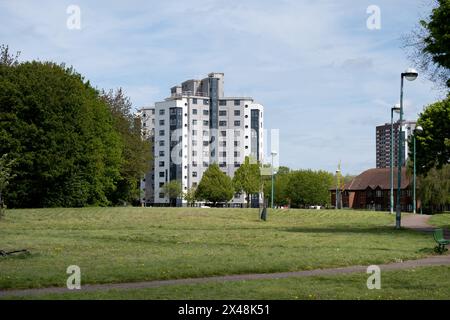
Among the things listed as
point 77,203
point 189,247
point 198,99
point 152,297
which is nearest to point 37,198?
point 77,203

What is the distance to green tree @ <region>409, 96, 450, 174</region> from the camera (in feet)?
185

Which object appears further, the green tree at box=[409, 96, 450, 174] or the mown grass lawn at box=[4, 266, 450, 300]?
the green tree at box=[409, 96, 450, 174]

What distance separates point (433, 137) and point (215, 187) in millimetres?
79903

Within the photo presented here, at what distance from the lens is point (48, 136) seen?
58.7 meters

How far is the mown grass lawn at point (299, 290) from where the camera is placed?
463 inches

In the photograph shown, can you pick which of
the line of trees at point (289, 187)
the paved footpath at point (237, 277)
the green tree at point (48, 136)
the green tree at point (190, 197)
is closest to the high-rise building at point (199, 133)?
the green tree at point (190, 197)

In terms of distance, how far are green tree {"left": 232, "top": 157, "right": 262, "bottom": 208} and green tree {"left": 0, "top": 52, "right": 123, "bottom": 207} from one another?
62617mm

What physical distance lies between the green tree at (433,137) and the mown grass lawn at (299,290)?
44460 millimetres

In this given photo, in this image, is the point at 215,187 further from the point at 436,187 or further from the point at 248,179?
the point at 436,187

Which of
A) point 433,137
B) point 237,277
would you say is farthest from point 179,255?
point 433,137

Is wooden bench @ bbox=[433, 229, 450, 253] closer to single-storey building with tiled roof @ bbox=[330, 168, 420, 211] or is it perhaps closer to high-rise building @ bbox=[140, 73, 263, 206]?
single-storey building with tiled roof @ bbox=[330, 168, 420, 211]

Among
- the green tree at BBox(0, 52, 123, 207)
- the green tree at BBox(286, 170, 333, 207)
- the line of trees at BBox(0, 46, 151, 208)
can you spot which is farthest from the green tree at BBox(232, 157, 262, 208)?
the green tree at BBox(0, 52, 123, 207)

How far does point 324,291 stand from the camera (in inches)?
493
